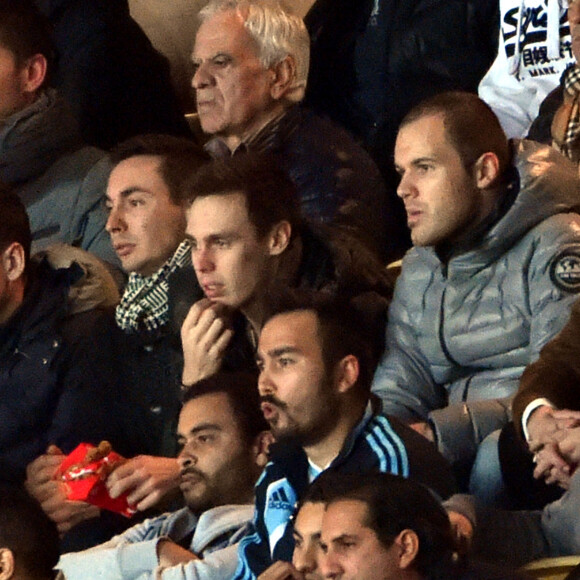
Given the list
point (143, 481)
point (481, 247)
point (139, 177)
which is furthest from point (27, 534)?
point (481, 247)

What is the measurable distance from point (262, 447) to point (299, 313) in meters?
0.31

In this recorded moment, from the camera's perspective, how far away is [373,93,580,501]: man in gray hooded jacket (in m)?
3.77

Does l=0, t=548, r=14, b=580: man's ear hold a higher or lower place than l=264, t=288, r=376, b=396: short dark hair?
lower

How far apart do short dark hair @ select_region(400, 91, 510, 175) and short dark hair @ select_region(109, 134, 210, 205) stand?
0.71m

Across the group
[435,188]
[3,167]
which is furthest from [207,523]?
[3,167]

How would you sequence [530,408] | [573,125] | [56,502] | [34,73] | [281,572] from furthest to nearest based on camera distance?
[34,73] → [573,125] → [56,502] → [530,408] → [281,572]

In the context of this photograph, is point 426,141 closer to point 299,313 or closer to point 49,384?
point 299,313

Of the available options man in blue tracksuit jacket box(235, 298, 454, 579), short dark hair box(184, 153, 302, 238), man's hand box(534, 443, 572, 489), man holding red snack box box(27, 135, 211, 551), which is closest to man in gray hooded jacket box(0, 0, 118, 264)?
man holding red snack box box(27, 135, 211, 551)

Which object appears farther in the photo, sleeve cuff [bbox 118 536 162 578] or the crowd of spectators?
sleeve cuff [bbox 118 536 162 578]

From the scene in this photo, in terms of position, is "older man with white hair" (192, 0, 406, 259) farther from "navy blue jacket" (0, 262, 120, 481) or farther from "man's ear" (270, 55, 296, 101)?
"navy blue jacket" (0, 262, 120, 481)

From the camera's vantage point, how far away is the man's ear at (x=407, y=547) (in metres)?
2.94

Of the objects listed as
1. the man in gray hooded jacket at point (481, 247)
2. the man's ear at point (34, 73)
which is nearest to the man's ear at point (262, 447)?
the man in gray hooded jacket at point (481, 247)

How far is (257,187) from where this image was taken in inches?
159

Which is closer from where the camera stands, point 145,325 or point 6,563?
point 6,563
